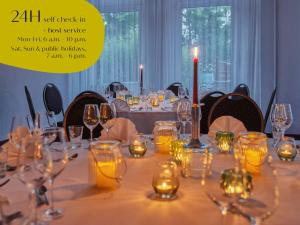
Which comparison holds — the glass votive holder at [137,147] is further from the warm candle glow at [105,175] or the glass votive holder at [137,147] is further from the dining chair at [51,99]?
the dining chair at [51,99]

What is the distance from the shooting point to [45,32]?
5.24 meters

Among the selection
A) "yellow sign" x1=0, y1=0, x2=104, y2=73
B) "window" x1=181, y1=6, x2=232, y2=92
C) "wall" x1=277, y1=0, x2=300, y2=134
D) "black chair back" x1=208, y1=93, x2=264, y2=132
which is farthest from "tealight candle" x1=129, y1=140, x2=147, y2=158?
"wall" x1=277, y1=0, x2=300, y2=134

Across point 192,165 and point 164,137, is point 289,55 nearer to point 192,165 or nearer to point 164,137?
point 164,137

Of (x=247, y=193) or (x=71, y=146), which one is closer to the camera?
(x=247, y=193)

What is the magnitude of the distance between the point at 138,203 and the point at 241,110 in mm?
2114

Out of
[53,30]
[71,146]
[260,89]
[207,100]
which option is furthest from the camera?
[260,89]

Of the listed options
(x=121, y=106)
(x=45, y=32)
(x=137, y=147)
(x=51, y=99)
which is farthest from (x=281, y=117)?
(x=45, y=32)

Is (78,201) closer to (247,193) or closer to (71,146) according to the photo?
(247,193)

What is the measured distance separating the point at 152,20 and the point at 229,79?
4.75 ft

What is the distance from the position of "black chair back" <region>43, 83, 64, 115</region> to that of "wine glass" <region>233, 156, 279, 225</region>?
13.8 feet

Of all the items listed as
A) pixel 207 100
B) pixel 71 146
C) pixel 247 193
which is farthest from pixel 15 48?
pixel 247 193

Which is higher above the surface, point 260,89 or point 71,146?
point 260,89

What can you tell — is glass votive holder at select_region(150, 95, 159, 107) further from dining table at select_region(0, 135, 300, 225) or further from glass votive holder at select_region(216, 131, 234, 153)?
dining table at select_region(0, 135, 300, 225)

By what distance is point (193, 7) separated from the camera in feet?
19.5
